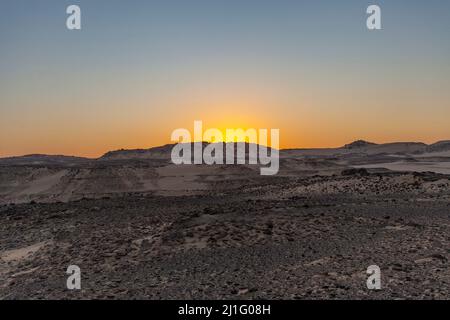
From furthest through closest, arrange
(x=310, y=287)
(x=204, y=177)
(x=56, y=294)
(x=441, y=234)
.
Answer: (x=204, y=177) < (x=441, y=234) < (x=56, y=294) < (x=310, y=287)

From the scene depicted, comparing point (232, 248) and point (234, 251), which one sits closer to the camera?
point (234, 251)

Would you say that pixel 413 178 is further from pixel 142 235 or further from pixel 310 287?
pixel 310 287

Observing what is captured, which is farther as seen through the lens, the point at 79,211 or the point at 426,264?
the point at 79,211

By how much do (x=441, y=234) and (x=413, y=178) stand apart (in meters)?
17.5

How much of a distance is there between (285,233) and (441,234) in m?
5.10

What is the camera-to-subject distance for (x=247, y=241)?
15.6 meters

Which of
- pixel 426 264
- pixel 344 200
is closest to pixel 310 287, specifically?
pixel 426 264

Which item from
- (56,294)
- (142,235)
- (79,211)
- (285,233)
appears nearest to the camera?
(56,294)

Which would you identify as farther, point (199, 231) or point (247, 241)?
point (199, 231)

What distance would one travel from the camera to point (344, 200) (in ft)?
83.9
